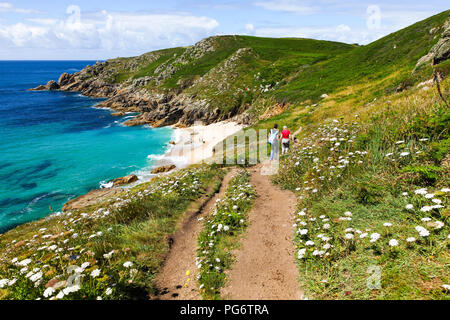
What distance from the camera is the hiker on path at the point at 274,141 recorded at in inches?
645

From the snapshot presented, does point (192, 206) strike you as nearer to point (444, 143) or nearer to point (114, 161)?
point (444, 143)

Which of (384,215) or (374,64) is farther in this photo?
(374,64)

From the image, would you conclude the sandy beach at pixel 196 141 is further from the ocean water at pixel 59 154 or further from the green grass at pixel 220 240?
the green grass at pixel 220 240

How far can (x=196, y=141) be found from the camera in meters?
48.5

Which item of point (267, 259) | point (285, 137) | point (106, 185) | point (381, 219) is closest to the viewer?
point (381, 219)

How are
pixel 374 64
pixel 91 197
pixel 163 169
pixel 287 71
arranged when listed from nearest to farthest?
pixel 91 197 → pixel 163 169 → pixel 374 64 → pixel 287 71

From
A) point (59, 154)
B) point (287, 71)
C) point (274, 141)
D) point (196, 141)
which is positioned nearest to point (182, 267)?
point (274, 141)

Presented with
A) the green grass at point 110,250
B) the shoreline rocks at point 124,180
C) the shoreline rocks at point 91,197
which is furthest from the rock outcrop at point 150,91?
the green grass at point 110,250

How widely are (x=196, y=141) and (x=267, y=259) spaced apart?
42.2 m

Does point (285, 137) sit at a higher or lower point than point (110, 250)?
higher

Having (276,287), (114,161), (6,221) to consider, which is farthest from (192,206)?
(114,161)

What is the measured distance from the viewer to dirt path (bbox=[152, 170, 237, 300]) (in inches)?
264

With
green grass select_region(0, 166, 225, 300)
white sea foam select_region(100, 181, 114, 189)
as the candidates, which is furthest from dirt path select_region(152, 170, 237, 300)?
white sea foam select_region(100, 181, 114, 189)

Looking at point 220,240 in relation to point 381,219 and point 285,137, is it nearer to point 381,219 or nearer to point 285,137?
point 381,219
